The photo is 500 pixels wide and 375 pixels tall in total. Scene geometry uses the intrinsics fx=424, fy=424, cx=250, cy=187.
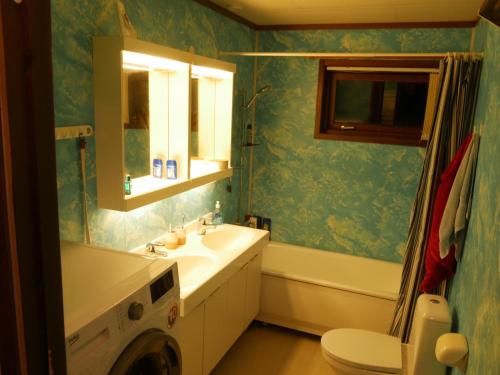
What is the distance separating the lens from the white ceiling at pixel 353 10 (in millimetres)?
2670

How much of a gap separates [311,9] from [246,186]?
5.20ft

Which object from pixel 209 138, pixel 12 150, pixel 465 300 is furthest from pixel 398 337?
pixel 12 150

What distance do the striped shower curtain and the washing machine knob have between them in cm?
156

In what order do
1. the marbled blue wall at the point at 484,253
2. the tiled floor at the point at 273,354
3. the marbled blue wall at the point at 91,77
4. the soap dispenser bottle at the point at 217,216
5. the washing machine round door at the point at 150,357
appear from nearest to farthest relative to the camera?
1. the marbled blue wall at the point at 484,253
2. the washing machine round door at the point at 150,357
3. the marbled blue wall at the point at 91,77
4. the tiled floor at the point at 273,354
5. the soap dispenser bottle at the point at 217,216

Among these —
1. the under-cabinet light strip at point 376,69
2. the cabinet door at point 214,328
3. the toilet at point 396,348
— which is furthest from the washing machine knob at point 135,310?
the under-cabinet light strip at point 376,69

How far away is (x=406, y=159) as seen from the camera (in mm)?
3352

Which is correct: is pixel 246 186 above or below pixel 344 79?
below

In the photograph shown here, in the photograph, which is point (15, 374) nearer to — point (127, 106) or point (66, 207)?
point (66, 207)

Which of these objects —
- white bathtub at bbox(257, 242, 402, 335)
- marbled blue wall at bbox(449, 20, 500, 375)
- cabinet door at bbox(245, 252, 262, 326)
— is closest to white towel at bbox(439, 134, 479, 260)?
marbled blue wall at bbox(449, 20, 500, 375)

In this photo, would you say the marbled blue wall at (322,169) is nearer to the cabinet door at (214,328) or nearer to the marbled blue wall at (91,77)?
the marbled blue wall at (91,77)

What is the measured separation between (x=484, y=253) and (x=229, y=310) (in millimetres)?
1596

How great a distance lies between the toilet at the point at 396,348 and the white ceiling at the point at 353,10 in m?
1.80

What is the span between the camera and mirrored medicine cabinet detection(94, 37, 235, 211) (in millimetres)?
1924

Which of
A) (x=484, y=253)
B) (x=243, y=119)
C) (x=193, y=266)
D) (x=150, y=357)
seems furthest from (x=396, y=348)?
(x=243, y=119)
